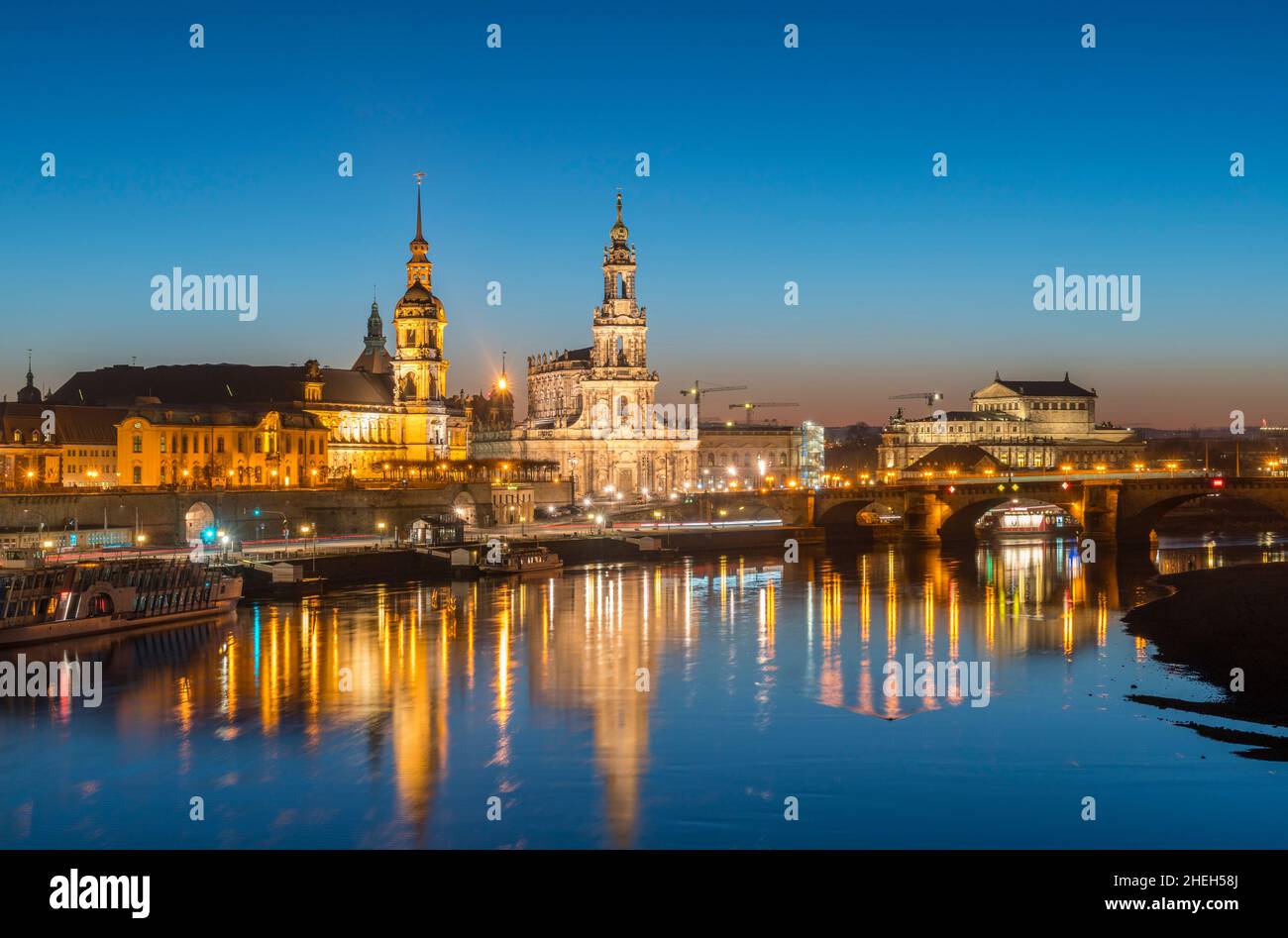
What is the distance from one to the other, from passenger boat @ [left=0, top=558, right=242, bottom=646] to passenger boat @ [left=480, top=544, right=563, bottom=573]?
21248mm

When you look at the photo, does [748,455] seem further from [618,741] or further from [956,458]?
[618,741]

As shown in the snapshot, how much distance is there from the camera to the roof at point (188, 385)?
119000 mm

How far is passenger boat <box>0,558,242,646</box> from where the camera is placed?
5150 centimetres

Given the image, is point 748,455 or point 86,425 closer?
point 86,425

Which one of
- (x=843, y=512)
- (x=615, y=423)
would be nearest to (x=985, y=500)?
(x=843, y=512)

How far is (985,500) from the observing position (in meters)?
114

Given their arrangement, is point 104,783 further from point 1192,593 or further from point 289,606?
point 1192,593

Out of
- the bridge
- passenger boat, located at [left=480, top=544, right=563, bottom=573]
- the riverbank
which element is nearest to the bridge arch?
the bridge

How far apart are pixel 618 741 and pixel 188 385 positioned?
3915 inches

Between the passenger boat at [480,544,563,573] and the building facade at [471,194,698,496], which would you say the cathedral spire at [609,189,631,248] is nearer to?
the building facade at [471,194,698,496]

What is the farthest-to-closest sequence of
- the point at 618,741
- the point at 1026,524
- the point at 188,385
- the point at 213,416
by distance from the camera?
the point at 1026,524 < the point at 188,385 < the point at 213,416 < the point at 618,741

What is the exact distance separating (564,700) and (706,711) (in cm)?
500

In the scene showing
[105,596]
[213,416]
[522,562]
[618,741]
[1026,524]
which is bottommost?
[618,741]
